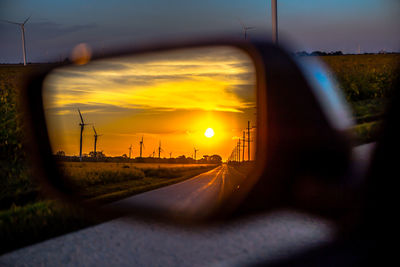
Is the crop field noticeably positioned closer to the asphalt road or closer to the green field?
the green field

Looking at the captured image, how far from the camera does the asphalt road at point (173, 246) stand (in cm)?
428

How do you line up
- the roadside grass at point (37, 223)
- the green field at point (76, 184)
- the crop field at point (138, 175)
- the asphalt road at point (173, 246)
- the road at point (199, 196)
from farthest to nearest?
1. the roadside grass at point (37, 223)
2. the asphalt road at point (173, 246)
3. the green field at point (76, 184)
4. the crop field at point (138, 175)
5. the road at point (199, 196)

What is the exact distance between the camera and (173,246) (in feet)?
15.9

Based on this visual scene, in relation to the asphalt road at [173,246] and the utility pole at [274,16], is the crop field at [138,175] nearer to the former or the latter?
the asphalt road at [173,246]

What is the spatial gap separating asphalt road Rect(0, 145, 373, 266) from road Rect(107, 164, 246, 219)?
3.52ft

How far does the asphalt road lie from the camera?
168 inches

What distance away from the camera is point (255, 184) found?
1.60m

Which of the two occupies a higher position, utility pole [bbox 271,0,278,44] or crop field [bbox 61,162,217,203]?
utility pole [bbox 271,0,278,44]

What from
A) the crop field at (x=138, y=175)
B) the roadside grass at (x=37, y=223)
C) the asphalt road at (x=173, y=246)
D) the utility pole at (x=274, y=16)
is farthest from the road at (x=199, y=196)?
the utility pole at (x=274, y=16)

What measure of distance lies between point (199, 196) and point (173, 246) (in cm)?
267

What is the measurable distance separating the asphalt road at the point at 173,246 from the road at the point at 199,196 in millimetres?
1073

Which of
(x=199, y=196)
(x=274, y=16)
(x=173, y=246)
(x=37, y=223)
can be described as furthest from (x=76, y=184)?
(x=274, y=16)

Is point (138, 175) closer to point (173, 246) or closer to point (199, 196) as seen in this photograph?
point (173, 246)

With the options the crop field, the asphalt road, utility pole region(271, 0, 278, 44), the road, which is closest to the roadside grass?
the asphalt road
